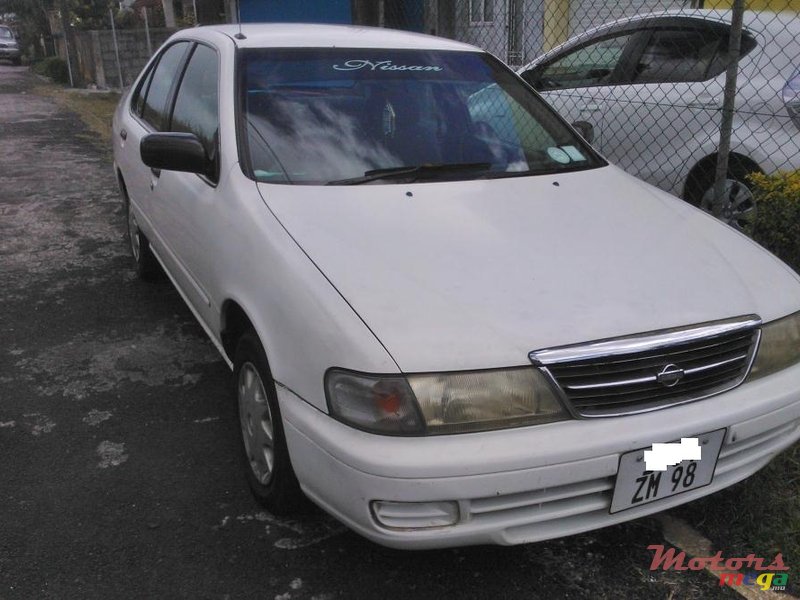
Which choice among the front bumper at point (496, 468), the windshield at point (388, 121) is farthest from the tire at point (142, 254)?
the front bumper at point (496, 468)

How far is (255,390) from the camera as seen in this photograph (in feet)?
8.39

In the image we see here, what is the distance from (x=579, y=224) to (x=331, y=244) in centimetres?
90

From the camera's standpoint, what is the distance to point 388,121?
310 cm

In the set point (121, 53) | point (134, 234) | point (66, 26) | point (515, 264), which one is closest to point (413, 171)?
point (515, 264)

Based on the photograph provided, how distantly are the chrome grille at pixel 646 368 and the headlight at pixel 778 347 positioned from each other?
0.33 ft

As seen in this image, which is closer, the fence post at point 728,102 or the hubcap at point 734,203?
the fence post at point 728,102

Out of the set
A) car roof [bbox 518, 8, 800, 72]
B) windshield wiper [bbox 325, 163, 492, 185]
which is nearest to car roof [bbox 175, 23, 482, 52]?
windshield wiper [bbox 325, 163, 492, 185]

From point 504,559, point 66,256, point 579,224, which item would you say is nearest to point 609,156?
point 579,224

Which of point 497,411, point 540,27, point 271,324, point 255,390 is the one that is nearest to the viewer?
point 497,411

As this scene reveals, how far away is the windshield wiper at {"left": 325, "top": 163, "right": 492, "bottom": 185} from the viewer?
9.29 ft

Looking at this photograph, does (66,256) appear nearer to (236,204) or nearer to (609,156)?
(236,204)

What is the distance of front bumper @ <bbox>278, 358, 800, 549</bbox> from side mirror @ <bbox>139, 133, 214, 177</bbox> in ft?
3.82

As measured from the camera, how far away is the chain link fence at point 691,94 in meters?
4.41

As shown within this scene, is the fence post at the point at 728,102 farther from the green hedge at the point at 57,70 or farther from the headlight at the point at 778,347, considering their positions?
the green hedge at the point at 57,70
